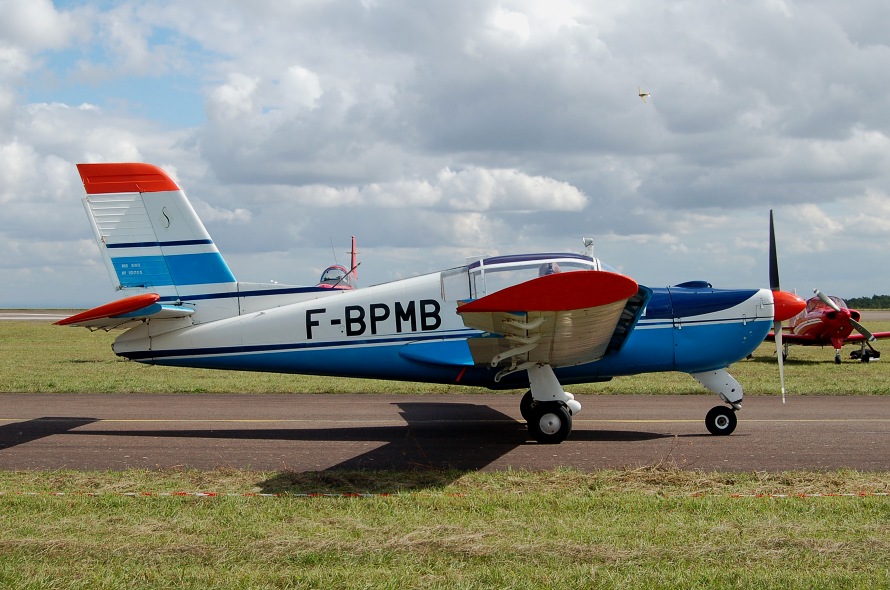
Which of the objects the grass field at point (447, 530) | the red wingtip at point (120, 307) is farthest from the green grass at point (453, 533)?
the red wingtip at point (120, 307)

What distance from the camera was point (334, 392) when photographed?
1532cm

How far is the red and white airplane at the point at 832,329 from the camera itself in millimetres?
23062

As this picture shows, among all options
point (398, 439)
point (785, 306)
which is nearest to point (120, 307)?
point (398, 439)

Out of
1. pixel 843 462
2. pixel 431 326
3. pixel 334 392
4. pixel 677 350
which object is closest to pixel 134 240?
pixel 431 326

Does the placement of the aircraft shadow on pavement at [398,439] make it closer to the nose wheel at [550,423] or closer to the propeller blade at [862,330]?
the nose wheel at [550,423]

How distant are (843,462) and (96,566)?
7.27 m

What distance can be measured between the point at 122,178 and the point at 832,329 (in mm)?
20859

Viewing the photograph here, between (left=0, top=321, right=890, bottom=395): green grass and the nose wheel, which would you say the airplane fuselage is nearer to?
the nose wheel

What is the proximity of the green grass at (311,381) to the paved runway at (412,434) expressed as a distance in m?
0.93

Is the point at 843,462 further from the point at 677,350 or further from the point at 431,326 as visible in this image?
the point at 431,326

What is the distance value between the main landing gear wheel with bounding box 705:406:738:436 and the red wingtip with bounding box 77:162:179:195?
26.1 feet

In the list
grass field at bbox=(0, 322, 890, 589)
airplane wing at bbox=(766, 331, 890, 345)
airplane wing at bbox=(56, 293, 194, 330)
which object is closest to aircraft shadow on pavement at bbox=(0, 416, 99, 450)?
airplane wing at bbox=(56, 293, 194, 330)

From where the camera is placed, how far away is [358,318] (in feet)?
34.8

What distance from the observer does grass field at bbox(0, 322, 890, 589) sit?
4652mm
